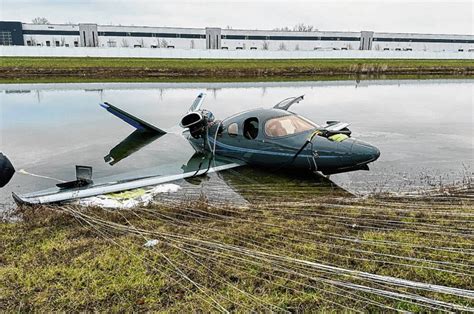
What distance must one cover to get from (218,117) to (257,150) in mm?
8607

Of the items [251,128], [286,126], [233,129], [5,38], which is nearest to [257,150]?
[251,128]

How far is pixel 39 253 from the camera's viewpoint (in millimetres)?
5176

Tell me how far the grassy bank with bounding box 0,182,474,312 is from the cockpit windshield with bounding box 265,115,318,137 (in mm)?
2791

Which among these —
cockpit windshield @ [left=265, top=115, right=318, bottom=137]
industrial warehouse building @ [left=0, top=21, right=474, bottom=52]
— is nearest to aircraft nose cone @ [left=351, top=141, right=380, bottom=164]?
cockpit windshield @ [left=265, top=115, right=318, bottom=137]

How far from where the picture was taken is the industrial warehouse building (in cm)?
8550

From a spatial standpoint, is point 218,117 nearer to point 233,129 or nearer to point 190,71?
point 233,129

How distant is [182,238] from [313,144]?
4.43 metres

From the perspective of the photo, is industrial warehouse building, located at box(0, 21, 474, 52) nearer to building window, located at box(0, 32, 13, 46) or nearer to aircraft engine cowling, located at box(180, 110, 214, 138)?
building window, located at box(0, 32, 13, 46)

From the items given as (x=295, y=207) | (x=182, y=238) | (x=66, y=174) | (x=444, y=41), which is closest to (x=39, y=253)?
(x=182, y=238)

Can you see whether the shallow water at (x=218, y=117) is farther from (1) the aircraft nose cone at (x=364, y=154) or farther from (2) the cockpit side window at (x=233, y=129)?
(2) the cockpit side window at (x=233, y=129)

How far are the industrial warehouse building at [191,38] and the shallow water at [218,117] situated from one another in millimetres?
59419

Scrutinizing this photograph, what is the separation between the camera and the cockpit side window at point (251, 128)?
9.97 metres

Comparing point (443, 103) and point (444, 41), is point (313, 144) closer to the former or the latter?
point (443, 103)

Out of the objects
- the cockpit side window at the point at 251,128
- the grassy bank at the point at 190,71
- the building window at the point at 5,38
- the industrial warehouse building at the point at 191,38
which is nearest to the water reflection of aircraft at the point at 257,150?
the cockpit side window at the point at 251,128
